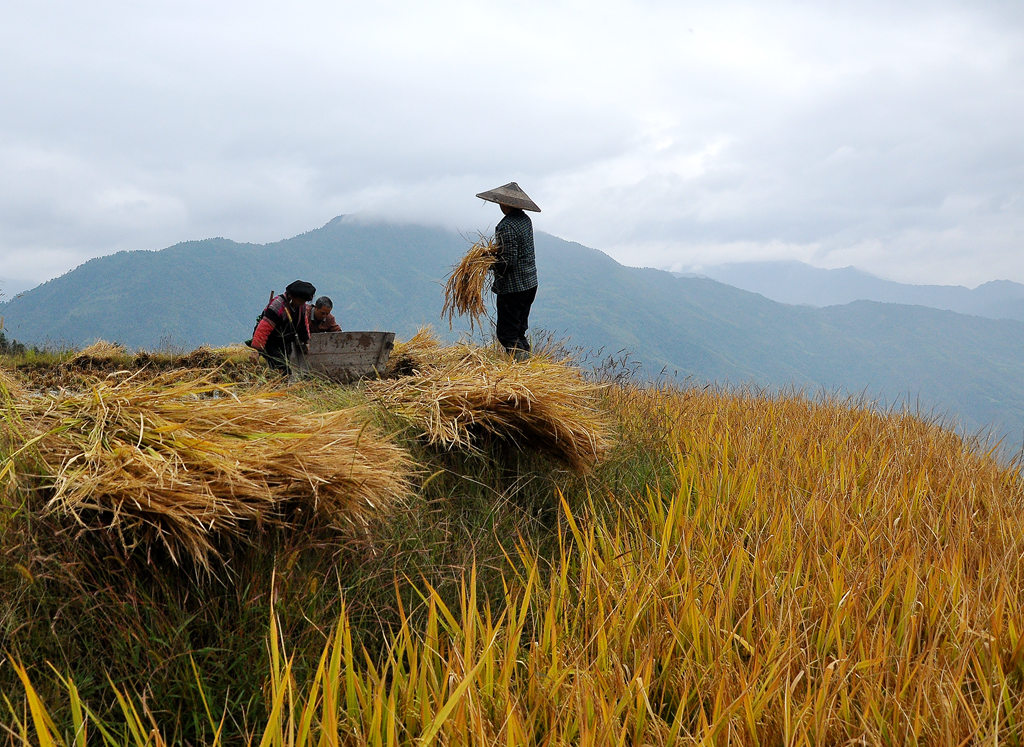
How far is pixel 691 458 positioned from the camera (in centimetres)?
395

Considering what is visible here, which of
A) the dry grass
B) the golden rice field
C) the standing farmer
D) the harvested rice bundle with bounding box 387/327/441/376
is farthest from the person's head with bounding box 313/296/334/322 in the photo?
the dry grass

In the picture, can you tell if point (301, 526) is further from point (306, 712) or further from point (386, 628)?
point (306, 712)

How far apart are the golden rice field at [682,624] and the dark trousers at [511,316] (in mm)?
2588

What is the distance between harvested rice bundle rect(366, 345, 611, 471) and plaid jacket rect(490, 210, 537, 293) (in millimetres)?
3098

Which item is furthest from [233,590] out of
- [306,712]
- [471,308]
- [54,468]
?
[471,308]

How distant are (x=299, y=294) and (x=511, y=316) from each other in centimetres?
201

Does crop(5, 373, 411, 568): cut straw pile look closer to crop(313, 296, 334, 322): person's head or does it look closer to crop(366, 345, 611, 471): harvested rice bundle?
crop(366, 345, 611, 471): harvested rice bundle

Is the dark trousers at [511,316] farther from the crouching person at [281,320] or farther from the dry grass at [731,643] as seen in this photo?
the dry grass at [731,643]

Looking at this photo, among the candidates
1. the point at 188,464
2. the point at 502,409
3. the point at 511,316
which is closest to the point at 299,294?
the point at 511,316

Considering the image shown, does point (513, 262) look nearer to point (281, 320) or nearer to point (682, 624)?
point (281, 320)

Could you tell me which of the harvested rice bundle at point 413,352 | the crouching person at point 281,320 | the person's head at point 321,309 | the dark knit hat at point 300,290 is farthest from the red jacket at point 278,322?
the harvested rice bundle at point 413,352

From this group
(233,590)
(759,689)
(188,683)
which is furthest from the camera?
(233,590)

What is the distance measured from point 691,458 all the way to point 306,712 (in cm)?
286

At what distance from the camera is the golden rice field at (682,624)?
163cm
